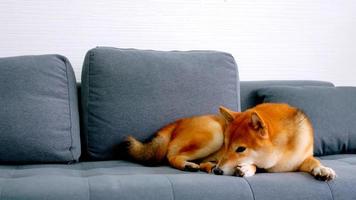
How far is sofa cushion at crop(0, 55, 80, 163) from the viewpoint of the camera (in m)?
1.86

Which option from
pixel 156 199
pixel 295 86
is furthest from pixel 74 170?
pixel 295 86

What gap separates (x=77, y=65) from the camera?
94.4 inches

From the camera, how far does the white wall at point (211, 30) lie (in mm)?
2338

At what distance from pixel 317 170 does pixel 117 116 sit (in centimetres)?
89

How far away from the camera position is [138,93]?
81.6 inches

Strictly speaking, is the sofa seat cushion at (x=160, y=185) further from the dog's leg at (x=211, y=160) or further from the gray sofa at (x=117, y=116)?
the dog's leg at (x=211, y=160)

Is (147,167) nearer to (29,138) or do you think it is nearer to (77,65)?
(29,138)

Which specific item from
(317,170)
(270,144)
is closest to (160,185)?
(270,144)

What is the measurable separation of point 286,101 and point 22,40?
1377mm

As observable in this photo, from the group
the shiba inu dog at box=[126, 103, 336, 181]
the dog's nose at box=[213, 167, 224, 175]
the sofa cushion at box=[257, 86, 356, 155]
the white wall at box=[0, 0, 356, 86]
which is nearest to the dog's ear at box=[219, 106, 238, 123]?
the shiba inu dog at box=[126, 103, 336, 181]

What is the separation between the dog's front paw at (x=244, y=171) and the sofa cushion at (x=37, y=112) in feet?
2.42

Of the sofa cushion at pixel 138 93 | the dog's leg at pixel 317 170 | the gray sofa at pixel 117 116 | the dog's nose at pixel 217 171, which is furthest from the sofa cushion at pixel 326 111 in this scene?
the dog's nose at pixel 217 171

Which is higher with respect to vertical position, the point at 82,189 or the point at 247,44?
the point at 247,44

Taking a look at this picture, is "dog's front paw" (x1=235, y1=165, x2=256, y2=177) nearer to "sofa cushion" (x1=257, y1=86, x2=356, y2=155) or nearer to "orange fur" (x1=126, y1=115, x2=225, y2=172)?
"orange fur" (x1=126, y1=115, x2=225, y2=172)
